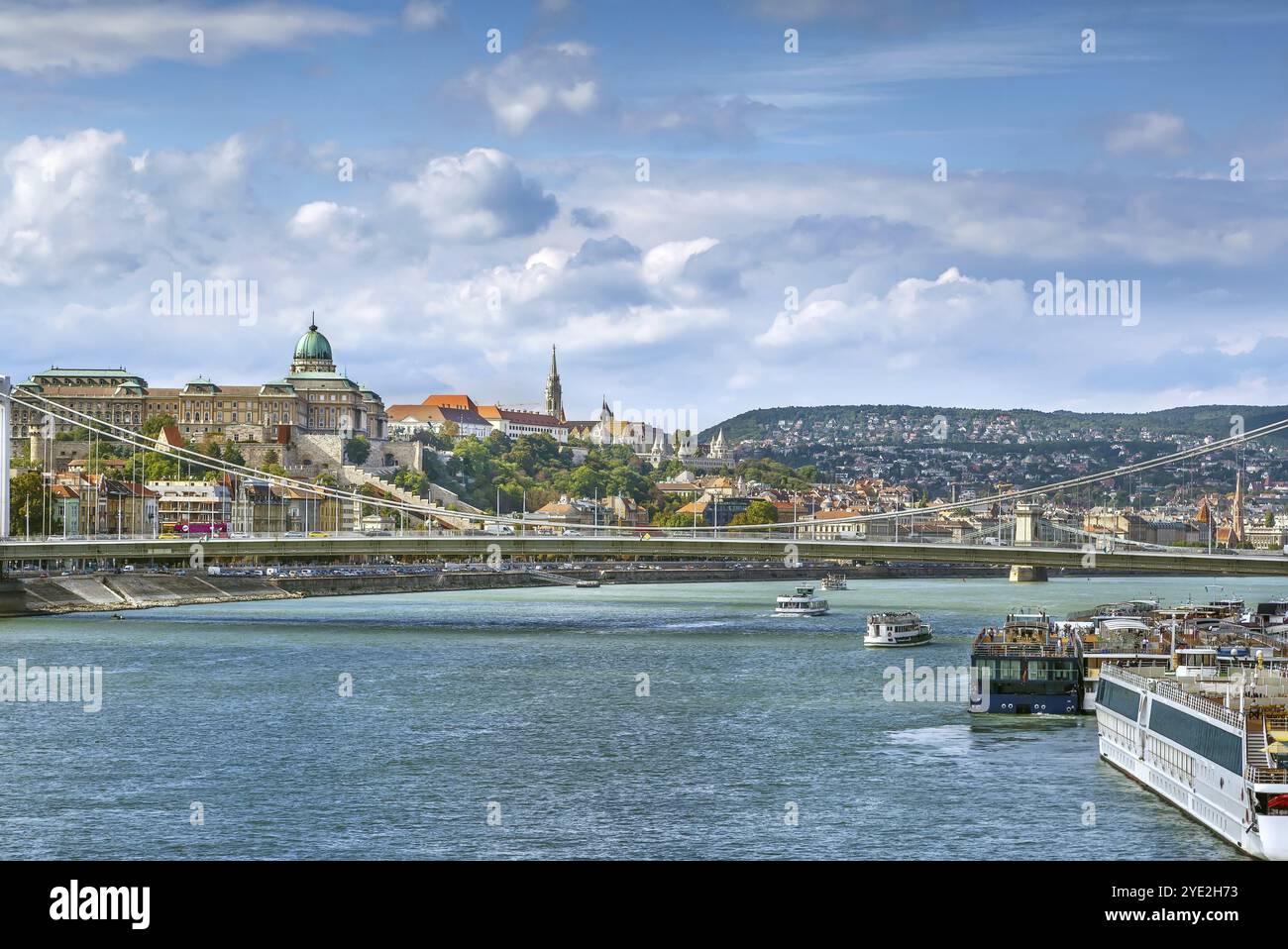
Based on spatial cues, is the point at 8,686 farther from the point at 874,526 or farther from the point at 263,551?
the point at 874,526

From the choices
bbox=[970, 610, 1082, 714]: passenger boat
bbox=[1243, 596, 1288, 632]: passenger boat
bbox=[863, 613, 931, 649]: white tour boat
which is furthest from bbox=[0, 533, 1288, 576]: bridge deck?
bbox=[970, 610, 1082, 714]: passenger boat

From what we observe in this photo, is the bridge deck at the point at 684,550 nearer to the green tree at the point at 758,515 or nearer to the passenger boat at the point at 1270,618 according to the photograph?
the passenger boat at the point at 1270,618

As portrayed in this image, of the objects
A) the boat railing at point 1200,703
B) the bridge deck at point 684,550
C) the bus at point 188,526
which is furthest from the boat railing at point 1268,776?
the bus at point 188,526

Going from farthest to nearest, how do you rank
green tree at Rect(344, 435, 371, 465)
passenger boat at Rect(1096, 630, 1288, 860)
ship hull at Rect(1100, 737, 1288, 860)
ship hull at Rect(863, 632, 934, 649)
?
green tree at Rect(344, 435, 371, 465) < ship hull at Rect(863, 632, 934, 649) < passenger boat at Rect(1096, 630, 1288, 860) < ship hull at Rect(1100, 737, 1288, 860)

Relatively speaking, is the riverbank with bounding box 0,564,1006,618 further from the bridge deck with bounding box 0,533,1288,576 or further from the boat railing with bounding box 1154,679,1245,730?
the boat railing with bounding box 1154,679,1245,730

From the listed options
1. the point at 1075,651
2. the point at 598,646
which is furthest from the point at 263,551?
the point at 1075,651

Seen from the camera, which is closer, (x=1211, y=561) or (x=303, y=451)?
(x=1211, y=561)

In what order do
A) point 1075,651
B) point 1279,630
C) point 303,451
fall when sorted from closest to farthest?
point 1075,651
point 1279,630
point 303,451
